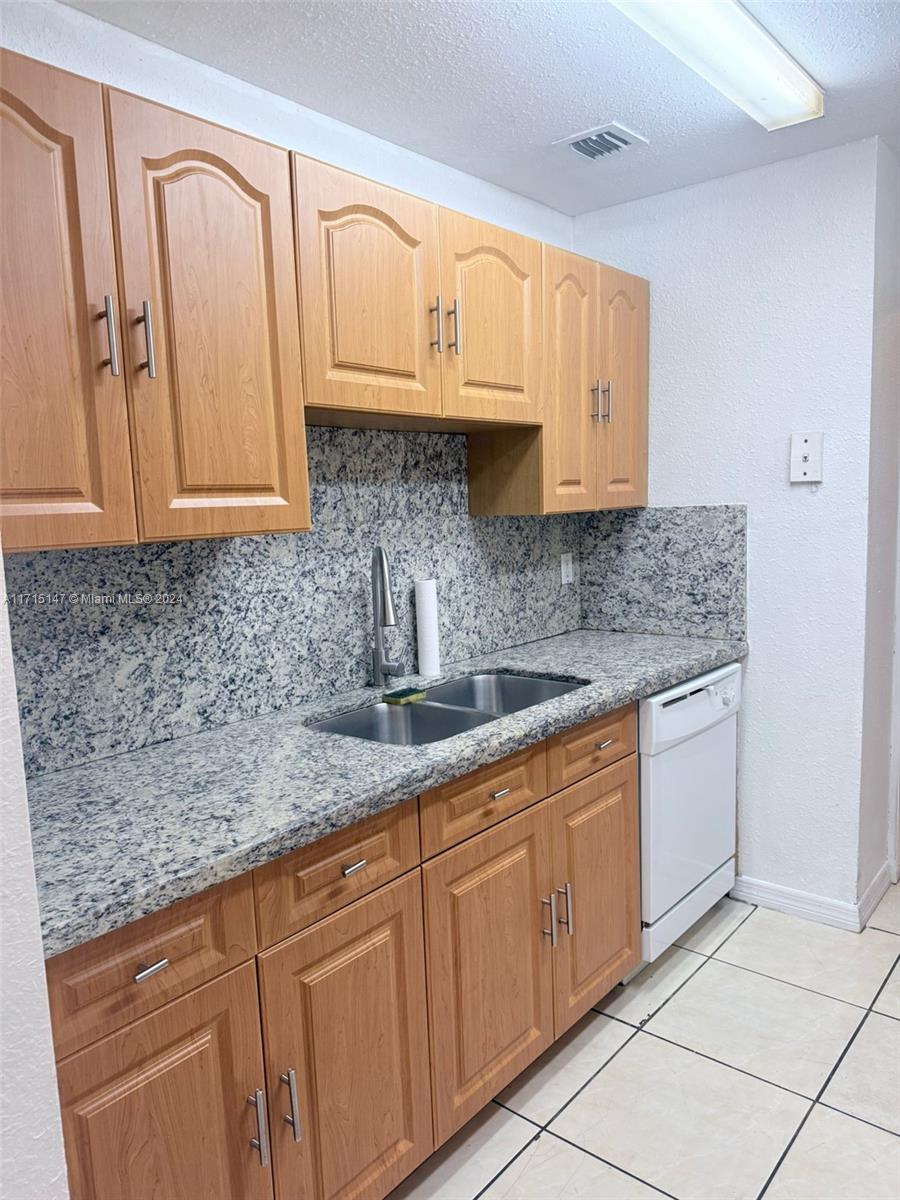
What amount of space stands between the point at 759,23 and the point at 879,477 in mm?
1323

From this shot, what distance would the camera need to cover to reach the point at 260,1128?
1.26 metres

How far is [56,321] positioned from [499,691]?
5.04ft

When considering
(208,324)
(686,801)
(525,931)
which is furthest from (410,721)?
(208,324)

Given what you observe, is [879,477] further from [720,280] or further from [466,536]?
[466,536]

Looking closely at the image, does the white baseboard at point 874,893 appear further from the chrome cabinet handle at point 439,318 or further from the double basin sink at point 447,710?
the chrome cabinet handle at point 439,318

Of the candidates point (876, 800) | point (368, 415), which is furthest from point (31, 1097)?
point (876, 800)

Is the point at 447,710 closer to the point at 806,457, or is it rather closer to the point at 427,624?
the point at 427,624

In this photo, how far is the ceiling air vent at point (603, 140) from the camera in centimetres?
213

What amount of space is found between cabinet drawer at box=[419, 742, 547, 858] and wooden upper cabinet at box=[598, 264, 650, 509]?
1065 millimetres

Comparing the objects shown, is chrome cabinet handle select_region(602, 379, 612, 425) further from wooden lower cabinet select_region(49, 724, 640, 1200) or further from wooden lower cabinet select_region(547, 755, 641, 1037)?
wooden lower cabinet select_region(547, 755, 641, 1037)

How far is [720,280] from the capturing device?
8.50ft

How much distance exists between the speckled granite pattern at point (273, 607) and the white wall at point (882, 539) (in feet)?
3.43

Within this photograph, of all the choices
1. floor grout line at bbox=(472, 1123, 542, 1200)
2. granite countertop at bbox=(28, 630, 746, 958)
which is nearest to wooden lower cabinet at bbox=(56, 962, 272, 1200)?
granite countertop at bbox=(28, 630, 746, 958)

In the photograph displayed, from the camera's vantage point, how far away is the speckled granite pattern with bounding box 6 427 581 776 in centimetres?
155
